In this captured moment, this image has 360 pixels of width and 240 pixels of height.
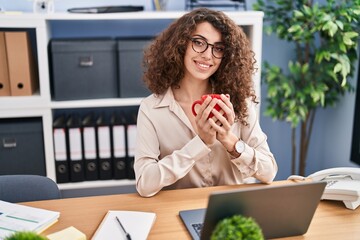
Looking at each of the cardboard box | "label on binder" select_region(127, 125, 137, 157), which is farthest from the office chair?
"label on binder" select_region(127, 125, 137, 157)

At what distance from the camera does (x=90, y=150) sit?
240cm

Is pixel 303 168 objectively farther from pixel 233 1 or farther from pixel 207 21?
pixel 207 21

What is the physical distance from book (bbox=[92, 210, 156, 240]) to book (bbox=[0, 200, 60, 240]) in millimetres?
150

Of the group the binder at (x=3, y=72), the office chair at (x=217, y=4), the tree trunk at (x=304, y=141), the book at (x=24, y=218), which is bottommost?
the tree trunk at (x=304, y=141)

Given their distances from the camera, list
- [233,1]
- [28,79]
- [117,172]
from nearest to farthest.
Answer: [28,79] → [117,172] → [233,1]

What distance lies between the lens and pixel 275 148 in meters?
3.04

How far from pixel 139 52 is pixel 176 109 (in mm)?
808

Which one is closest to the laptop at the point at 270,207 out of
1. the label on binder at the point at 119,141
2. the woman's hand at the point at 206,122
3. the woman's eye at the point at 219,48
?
the woman's hand at the point at 206,122

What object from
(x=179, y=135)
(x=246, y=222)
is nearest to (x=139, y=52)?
(x=179, y=135)

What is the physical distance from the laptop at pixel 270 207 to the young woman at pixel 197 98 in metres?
0.38

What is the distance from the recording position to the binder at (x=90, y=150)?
238 cm

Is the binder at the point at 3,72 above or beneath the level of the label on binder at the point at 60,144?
above

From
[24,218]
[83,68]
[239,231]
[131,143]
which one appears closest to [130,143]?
[131,143]

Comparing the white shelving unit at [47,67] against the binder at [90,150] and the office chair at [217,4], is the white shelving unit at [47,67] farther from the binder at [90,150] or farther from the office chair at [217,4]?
the office chair at [217,4]
